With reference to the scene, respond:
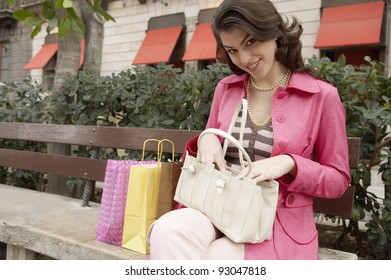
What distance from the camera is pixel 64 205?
2975 millimetres

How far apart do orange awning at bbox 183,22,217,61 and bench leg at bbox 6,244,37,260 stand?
24.3ft

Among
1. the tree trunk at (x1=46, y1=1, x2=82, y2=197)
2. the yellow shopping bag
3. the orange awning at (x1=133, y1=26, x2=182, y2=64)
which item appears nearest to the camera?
the yellow shopping bag

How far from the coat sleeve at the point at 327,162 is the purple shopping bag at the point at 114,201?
0.79 meters

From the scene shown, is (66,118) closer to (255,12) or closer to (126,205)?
(126,205)

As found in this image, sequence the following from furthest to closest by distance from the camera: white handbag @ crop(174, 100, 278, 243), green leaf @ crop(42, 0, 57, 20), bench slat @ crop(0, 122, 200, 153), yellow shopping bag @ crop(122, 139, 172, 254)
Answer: green leaf @ crop(42, 0, 57, 20)
bench slat @ crop(0, 122, 200, 153)
yellow shopping bag @ crop(122, 139, 172, 254)
white handbag @ crop(174, 100, 278, 243)

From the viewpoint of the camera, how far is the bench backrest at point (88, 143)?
201 centimetres

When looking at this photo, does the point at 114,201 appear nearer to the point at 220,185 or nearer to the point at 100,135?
the point at 220,185

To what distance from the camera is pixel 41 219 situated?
2.45 meters

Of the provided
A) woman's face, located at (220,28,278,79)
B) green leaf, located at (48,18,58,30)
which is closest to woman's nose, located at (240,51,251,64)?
woman's face, located at (220,28,278,79)

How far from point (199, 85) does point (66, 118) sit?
175cm

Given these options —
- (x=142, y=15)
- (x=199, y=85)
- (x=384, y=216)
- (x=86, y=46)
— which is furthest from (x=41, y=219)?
(x=142, y=15)

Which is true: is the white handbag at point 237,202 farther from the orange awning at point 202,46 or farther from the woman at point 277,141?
the orange awning at point 202,46

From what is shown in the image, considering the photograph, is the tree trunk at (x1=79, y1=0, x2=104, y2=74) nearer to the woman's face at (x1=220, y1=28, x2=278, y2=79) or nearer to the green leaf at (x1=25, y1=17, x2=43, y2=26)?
the green leaf at (x1=25, y1=17, x2=43, y2=26)

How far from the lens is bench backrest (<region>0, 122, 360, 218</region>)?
6.59ft
